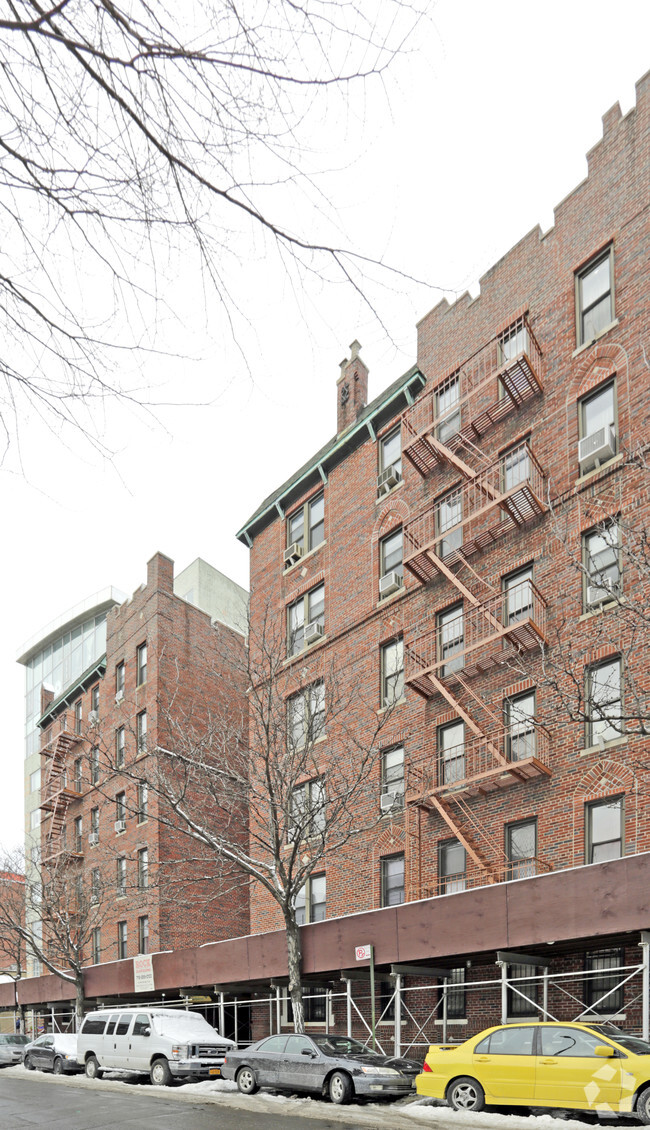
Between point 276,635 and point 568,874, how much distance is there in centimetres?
1541

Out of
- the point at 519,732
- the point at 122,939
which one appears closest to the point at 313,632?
the point at 519,732

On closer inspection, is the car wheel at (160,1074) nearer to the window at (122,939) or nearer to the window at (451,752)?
the window at (451,752)

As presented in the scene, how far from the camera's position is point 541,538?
80.1 feet

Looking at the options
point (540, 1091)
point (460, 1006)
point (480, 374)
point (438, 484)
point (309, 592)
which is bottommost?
point (460, 1006)

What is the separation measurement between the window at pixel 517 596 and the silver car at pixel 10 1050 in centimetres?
2259

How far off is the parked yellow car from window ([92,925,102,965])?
28.4m

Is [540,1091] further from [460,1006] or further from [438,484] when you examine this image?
[438,484]

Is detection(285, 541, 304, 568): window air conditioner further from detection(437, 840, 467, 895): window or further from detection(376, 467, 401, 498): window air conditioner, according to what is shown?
detection(437, 840, 467, 895): window

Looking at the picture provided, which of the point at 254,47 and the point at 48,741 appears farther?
the point at 48,741

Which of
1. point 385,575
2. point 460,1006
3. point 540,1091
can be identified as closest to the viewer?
point 540,1091

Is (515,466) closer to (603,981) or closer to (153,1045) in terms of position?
(603,981)

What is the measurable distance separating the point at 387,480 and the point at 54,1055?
60.7 feet

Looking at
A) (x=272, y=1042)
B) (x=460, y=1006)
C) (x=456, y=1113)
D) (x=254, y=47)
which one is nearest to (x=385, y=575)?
(x=460, y=1006)

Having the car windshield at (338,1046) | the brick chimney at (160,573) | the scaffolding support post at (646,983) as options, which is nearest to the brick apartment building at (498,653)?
the scaffolding support post at (646,983)
